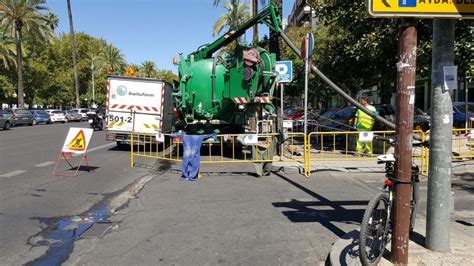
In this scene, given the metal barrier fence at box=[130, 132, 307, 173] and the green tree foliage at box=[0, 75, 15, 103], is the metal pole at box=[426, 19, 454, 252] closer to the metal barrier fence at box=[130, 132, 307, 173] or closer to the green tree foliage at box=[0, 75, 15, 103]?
the metal barrier fence at box=[130, 132, 307, 173]

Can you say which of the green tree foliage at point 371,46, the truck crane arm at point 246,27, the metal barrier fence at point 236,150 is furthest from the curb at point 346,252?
the green tree foliage at point 371,46

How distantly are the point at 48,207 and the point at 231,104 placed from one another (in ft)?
25.6

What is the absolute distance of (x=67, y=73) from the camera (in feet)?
227

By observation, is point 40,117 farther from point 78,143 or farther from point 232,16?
point 78,143

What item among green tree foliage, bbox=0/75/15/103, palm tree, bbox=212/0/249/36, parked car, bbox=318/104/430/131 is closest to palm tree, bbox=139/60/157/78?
green tree foliage, bbox=0/75/15/103

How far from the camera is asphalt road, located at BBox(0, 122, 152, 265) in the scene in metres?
6.24

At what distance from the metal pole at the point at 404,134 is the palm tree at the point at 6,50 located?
5670 centimetres

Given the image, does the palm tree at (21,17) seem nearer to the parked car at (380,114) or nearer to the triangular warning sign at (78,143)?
the parked car at (380,114)

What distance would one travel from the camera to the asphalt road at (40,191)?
6.24 m

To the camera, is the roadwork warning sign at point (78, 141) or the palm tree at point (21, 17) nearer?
the roadwork warning sign at point (78, 141)

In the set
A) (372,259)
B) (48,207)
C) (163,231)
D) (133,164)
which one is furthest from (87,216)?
(133,164)

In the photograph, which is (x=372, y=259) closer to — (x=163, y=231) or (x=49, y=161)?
(x=163, y=231)

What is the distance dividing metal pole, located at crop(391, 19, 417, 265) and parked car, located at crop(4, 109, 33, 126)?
38921mm

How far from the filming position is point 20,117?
1620 inches
